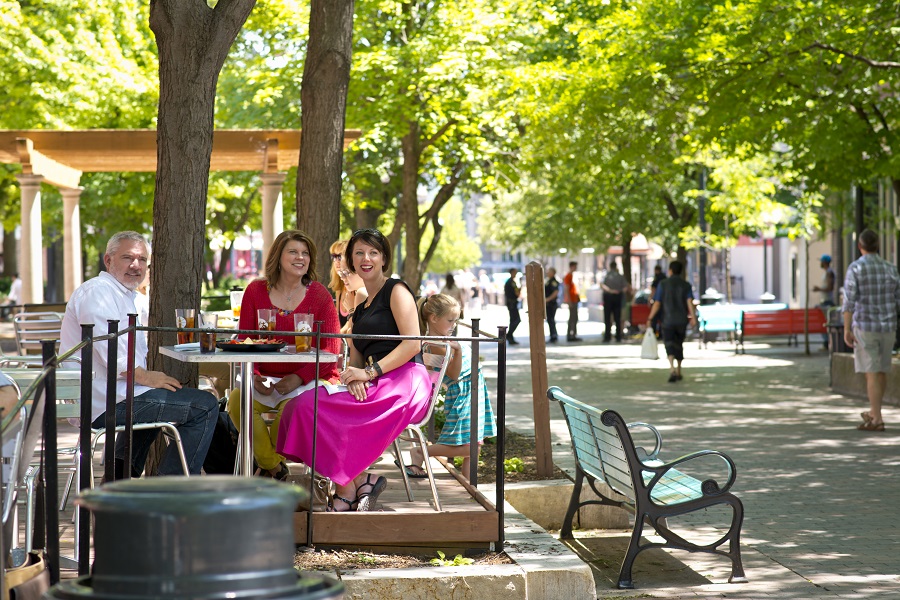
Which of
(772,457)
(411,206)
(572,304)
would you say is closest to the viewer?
(772,457)

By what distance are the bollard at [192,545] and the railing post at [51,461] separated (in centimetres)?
144

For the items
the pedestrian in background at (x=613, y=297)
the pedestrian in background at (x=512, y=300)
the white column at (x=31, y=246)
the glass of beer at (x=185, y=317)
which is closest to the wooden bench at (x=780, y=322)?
the pedestrian in background at (x=613, y=297)

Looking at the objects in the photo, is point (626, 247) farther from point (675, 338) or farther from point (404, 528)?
point (404, 528)

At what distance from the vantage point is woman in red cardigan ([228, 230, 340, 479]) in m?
7.16

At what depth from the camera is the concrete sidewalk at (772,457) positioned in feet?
22.4

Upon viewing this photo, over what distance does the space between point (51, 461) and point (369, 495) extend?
2.30 meters

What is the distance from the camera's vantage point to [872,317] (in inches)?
503

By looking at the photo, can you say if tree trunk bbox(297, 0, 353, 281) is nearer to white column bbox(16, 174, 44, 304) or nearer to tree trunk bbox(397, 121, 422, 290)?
white column bbox(16, 174, 44, 304)

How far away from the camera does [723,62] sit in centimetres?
1572

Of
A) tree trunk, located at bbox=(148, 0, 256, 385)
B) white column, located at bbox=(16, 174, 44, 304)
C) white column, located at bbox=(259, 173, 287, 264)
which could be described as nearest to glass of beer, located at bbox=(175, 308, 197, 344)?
tree trunk, located at bbox=(148, 0, 256, 385)

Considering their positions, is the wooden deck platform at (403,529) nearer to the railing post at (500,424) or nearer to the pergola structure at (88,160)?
the railing post at (500,424)

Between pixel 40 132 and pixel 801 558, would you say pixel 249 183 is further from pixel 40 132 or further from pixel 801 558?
pixel 801 558

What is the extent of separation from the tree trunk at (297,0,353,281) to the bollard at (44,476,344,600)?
8.15 meters

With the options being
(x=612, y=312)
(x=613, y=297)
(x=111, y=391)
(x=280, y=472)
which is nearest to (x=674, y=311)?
(x=613, y=297)
